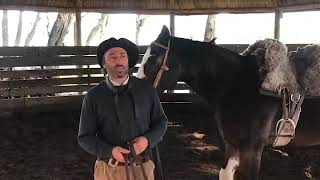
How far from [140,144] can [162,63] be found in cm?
152

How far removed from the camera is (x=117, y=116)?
249cm

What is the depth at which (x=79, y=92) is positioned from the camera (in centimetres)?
898

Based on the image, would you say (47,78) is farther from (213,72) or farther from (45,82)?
(213,72)

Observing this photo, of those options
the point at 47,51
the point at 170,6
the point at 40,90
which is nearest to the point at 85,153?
the point at 40,90

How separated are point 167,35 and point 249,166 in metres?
1.40

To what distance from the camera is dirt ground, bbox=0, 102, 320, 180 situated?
5.46 m

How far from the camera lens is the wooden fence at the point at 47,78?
830 centimetres

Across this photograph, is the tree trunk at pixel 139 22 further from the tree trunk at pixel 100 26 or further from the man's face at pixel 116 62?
A: the man's face at pixel 116 62

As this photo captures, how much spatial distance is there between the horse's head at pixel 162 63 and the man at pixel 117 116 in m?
1.27

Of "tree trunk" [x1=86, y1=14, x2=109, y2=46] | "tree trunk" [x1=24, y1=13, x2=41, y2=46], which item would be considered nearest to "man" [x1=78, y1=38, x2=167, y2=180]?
"tree trunk" [x1=86, y1=14, x2=109, y2=46]

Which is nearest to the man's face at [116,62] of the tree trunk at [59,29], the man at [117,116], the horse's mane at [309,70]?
the man at [117,116]

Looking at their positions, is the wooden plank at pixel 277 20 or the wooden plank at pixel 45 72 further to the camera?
the wooden plank at pixel 277 20

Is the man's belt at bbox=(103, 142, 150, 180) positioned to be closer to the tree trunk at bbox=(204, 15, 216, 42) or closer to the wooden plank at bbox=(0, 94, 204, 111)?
the wooden plank at bbox=(0, 94, 204, 111)

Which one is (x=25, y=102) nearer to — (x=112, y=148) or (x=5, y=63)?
(x=5, y=63)
